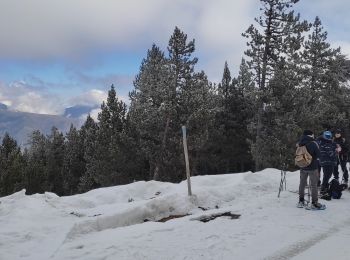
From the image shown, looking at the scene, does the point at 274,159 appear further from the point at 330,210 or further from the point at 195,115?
the point at 330,210

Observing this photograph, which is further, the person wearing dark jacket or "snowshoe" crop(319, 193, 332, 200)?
"snowshoe" crop(319, 193, 332, 200)

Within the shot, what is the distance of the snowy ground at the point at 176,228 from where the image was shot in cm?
748

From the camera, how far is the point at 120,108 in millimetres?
38719

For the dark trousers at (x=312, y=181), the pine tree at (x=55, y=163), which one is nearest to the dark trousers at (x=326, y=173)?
the dark trousers at (x=312, y=181)

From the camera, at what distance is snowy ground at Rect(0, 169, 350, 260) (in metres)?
7.48

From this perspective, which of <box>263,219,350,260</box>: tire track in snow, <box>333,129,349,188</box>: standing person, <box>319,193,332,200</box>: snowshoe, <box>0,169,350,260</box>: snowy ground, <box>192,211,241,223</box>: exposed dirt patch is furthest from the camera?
<box>333,129,349,188</box>: standing person

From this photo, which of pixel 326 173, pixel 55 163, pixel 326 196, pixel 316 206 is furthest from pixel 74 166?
pixel 316 206

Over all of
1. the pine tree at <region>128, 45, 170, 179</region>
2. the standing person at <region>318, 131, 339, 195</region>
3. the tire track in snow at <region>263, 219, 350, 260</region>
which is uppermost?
the pine tree at <region>128, 45, 170, 179</region>

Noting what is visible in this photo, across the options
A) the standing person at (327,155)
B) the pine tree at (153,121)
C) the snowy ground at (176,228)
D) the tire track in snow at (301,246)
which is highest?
the pine tree at (153,121)

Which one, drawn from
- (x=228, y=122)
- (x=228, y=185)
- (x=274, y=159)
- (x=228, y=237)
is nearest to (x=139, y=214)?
(x=228, y=237)

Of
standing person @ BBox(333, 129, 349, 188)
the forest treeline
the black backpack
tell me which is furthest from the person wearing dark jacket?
the forest treeline

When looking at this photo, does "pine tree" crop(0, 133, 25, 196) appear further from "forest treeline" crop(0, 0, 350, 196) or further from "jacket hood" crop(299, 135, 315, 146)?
"jacket hood" crop(299, 135, 315, 146)

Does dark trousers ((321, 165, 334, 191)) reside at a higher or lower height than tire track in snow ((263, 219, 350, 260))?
higher

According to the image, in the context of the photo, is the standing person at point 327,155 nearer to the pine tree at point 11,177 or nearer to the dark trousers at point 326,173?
the dark trousers at point 326,173
